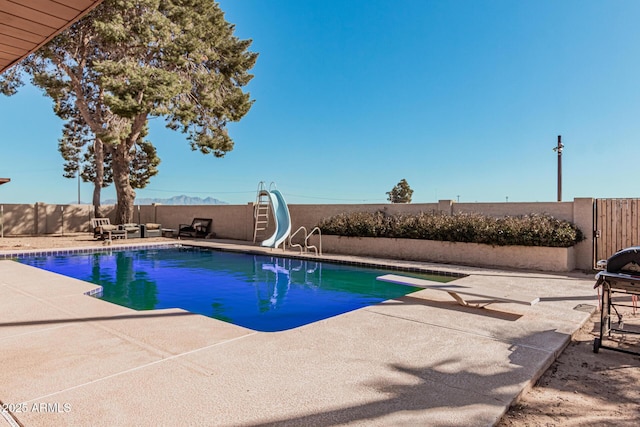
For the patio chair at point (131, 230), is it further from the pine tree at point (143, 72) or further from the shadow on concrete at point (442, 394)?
the shadow on concrete at point (442, 394)

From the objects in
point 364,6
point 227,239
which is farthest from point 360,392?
point 364,6

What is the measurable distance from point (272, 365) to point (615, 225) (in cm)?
902

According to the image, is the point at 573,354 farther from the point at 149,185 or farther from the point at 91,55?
the point at 149,185

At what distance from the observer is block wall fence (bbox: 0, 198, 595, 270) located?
8906 millimetres

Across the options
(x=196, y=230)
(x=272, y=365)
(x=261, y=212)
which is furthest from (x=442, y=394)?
(x=196, y=230)

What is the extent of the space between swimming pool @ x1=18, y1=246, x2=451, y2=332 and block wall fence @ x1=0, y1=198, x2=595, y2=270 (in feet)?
9.51

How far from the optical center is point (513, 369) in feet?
10.4

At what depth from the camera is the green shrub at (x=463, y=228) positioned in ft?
28.5

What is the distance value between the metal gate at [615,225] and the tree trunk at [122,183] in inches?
705

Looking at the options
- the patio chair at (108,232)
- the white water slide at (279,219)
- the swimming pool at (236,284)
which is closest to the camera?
the swimming pool at (236,284)

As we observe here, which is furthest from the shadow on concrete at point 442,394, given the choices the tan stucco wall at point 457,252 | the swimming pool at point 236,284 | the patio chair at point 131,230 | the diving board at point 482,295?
the patio chair at point 131,230

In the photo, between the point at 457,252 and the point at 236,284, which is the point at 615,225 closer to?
the point at 457,252

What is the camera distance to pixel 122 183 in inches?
696

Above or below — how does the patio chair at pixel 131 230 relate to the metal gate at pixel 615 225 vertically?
below
